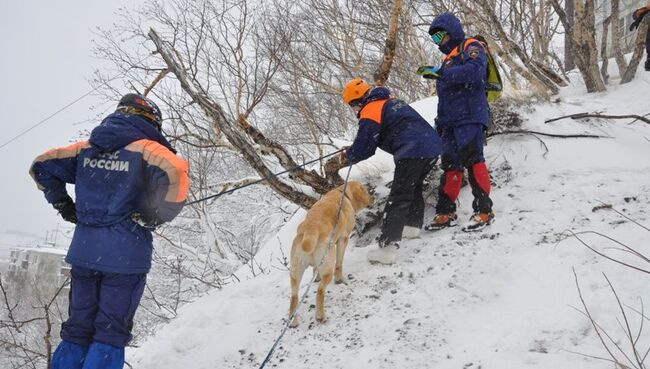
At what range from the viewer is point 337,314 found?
3.59 m

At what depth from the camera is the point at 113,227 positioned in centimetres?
266

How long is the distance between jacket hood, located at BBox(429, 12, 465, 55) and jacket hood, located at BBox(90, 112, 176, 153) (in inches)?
125

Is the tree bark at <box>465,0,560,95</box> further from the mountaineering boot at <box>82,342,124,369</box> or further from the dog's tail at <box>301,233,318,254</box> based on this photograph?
the mountaineering boot at <box>82,342,124,369</box>

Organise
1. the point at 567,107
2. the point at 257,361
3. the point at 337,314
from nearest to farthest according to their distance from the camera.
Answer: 1. the point at 257,361
2. the point at 337,314
3. the point at 567,107

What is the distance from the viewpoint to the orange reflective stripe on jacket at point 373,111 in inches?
170

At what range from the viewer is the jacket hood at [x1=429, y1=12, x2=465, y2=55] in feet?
14.5

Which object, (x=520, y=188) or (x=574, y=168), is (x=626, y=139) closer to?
(x=574, y=168)

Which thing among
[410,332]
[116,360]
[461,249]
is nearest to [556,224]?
[461,249]

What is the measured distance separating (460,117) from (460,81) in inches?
15.1

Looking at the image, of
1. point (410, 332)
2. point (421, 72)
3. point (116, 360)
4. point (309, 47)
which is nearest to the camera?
point (116, 360)

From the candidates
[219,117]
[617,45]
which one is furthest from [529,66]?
[219,117]

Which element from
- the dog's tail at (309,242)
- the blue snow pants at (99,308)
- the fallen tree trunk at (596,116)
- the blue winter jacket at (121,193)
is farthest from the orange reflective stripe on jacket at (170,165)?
the fallen tree trunk at (596,116)

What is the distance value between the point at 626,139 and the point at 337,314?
4053mm

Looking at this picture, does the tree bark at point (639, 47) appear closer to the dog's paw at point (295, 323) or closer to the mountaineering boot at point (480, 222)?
the mountaineering boot at point (480, 222)
